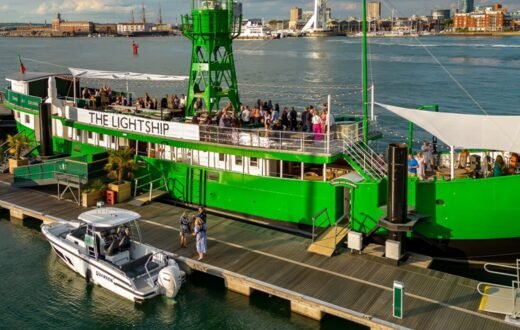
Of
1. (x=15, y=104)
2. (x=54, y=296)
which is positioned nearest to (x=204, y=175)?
(x=54, y=296)

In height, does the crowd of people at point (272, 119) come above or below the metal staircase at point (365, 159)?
above

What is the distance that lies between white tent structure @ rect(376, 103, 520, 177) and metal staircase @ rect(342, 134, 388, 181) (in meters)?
2.04

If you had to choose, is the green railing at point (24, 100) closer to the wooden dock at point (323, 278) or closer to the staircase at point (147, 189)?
the staircase at point (147, 189)

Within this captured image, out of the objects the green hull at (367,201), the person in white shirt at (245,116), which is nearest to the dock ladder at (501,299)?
the green hull at (367,201)

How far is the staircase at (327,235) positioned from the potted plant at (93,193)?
9735 mm

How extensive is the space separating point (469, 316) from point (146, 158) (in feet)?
53.1

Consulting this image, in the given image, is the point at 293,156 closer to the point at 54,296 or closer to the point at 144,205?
the point at 144,205

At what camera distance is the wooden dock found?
15.8 metres

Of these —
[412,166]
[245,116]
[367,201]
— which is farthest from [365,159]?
[245,116]

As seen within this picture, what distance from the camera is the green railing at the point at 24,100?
3206 centimetres

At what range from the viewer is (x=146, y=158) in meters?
26.8

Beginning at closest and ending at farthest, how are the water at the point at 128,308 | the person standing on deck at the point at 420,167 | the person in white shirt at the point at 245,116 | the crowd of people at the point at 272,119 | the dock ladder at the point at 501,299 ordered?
the dock ladder at the point at 501,299 → the water at the point at 128,308 → the person standing on deck at the point at 420,167 → the crowd of people at the point at 272,119 → the person in white shirt at the point at 245,116

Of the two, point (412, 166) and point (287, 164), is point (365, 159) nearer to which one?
point (412, 166)

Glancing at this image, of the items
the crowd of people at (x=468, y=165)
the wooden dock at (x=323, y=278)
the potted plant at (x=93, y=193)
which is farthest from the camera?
the potted plant at (x=93, y=193)
